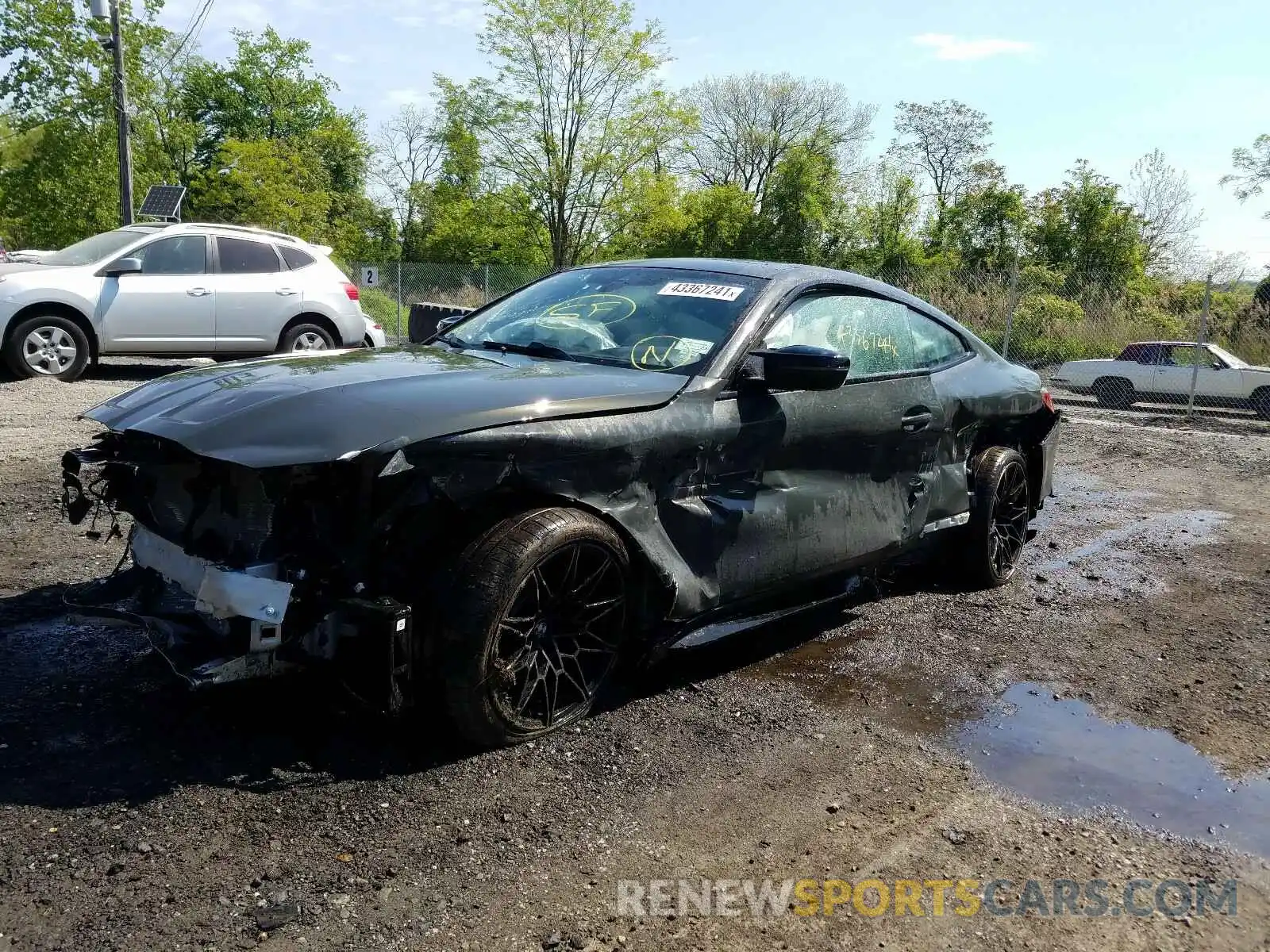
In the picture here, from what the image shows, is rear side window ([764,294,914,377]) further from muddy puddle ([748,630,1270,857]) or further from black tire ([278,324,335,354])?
black tire ([278,324,335,354])

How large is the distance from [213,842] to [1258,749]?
11.3 ft

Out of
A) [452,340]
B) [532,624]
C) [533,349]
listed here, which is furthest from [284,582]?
[452,340]

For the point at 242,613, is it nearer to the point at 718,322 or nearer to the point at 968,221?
the point at 718,322

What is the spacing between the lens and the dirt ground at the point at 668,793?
7.68 ft

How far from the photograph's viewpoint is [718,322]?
382cm

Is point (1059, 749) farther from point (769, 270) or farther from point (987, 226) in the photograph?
point (987, 226)

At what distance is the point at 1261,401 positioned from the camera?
51.4 ft

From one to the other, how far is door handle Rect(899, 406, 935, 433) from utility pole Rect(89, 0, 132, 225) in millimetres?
17490

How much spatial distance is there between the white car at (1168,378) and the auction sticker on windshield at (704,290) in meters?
13.2

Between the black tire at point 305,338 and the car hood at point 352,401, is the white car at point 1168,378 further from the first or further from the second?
the car hood at point 352,401

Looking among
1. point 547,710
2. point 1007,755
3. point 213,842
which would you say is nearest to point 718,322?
point 547,710

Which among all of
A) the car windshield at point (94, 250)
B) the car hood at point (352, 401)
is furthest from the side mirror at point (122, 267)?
the car hood at point (352, 401)

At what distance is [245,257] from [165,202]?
19.5 ft

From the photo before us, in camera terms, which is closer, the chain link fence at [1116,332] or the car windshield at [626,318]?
the car windshield at [626,318]
